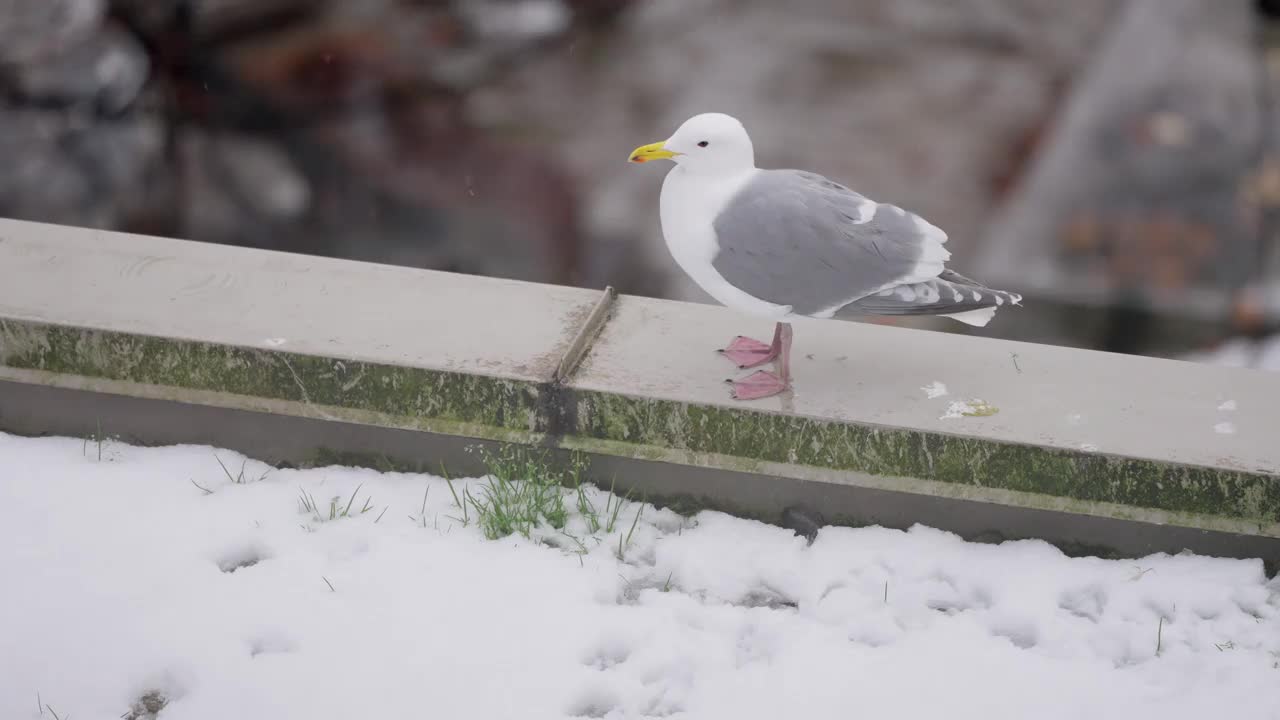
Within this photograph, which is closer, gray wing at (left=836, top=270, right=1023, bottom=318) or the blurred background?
gray wing at (left=836, top=270, right=1023, bottom=318)

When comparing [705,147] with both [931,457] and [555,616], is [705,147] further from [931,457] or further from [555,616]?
[555,616]

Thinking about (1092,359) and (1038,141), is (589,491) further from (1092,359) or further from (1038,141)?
(1038,141)

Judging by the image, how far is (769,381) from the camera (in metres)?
2.47

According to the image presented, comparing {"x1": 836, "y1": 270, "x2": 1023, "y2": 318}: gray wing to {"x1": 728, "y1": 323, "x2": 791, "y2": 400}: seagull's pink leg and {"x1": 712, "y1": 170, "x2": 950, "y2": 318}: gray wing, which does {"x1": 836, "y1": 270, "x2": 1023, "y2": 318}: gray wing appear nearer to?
{"x1": 712, "y1": 170, "x2": 950, "y2": 318}: gray wing

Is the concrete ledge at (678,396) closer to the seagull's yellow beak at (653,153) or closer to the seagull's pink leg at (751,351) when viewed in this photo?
the seagull's pink leg at (751,351)

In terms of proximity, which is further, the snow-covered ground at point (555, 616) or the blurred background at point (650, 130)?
the blurred background at point (650, 130)

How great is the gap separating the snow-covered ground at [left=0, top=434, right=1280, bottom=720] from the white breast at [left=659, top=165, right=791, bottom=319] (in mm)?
445

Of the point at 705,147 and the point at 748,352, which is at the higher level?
the point at 705,147

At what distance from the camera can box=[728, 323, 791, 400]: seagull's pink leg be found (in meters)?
2.44

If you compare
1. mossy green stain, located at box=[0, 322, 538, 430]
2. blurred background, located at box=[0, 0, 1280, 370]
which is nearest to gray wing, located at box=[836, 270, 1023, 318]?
mossy green stain, located at box=[0, 322, 538, 430]

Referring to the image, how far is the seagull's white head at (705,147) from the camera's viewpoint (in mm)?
2328

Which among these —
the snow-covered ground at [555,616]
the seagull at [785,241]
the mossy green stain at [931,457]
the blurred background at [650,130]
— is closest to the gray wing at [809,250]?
the seagull at [785,241]

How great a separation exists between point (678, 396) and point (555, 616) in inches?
19.5

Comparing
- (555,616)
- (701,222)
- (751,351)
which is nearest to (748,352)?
(751,351)
